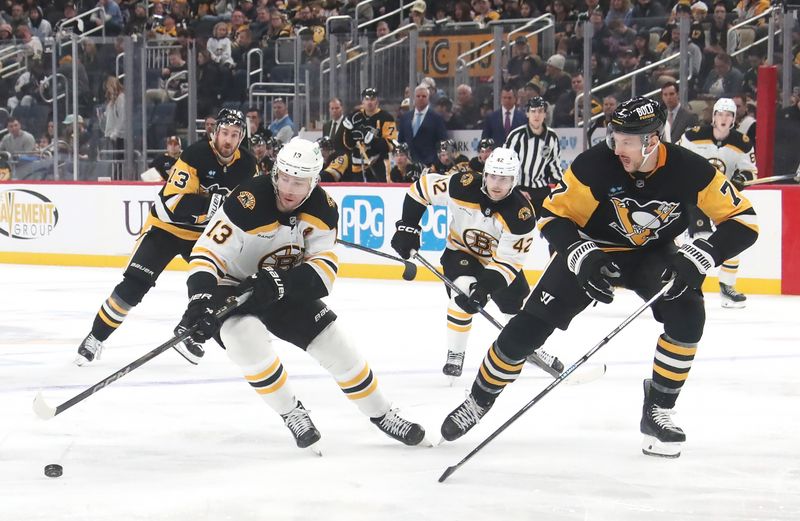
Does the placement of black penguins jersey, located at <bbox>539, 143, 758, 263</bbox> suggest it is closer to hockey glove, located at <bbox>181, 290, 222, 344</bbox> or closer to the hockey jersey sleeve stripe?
the hockey jersey sleeve stripe

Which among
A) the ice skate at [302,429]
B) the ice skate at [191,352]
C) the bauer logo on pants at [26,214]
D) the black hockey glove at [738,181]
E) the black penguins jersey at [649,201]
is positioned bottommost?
the bauer logo on pants at [26,214]

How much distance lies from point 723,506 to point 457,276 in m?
2.37

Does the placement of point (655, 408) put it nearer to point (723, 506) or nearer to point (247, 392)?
point (723, 506)

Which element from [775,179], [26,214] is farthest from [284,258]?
[26,214]

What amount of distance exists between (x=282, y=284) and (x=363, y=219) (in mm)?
6495

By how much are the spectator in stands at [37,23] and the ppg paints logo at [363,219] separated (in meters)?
5.63

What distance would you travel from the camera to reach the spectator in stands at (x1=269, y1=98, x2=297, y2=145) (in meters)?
11.0

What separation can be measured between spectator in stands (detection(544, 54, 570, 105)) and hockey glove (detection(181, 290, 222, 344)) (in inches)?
253

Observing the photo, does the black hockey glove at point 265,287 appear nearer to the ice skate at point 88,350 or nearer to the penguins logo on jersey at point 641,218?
the penguins logo on jersey at point 641,218

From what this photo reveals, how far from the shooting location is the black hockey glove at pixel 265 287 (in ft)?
12.4

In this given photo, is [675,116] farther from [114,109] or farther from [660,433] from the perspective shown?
[660,433]

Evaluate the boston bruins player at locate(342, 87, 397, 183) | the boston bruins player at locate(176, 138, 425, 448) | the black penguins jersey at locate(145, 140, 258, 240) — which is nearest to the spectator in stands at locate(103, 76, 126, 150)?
the boston bruins player at locate(342, 87, 397, 183)

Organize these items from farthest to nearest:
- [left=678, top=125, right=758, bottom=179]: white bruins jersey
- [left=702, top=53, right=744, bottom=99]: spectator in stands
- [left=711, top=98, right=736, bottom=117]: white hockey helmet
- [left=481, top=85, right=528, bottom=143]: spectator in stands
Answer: [left=481, top=85, right=528, bottom=143]: spectator in stands → [left=702, top=53, right=744, bottom=99]: spectator in stands → [left=678, top=125, right=758, bottom=179]: white bruins jersey → [left=711, top=98, right=736, bottom=117]: white hockey helmet

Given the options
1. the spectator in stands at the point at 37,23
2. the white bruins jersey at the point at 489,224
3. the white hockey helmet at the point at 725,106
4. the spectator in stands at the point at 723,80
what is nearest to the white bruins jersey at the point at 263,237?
the white bruins jersey at the point at 489,224
